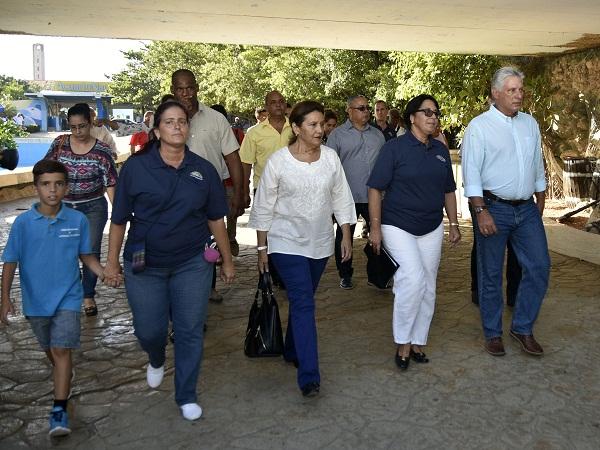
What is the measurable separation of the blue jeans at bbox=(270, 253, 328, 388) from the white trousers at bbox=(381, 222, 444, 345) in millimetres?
613

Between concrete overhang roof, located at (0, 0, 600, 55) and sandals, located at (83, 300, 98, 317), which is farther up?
concrete overhang roof, located at (0, 0, 600, 55)

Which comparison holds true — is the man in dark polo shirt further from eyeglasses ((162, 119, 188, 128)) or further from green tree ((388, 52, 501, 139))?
eyeglasses ((162, 119, 188, 128))

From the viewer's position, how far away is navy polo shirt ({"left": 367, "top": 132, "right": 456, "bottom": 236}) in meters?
4.52

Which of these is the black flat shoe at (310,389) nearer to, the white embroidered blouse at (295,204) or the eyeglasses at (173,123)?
the white embroidered blouse at (295,204)

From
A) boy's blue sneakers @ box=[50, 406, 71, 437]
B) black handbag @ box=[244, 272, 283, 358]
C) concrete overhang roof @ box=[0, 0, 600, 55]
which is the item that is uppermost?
concrete overhang roof @ box=[0, 0, 600, 55]

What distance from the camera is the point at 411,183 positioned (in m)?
4.54

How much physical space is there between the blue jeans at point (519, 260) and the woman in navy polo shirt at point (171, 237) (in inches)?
75.6

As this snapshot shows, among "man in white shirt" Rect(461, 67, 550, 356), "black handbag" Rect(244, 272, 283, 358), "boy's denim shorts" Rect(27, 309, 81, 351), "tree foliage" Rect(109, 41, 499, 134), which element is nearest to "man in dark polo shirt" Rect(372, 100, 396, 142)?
"tree foliage" Rect(109, 41, 499, 134)

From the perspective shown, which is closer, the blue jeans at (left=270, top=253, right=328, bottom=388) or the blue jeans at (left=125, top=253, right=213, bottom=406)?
the blue jeans at (left=125, top=253, right=213, bottom=406)

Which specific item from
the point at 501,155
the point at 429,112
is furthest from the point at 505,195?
the point at 429,112

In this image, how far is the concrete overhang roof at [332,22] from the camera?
678 centimetres

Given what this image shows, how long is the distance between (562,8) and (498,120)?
2.87 m

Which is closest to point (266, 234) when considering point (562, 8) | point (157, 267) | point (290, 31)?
point (157, 267)

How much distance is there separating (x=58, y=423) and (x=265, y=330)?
1.39 meters
